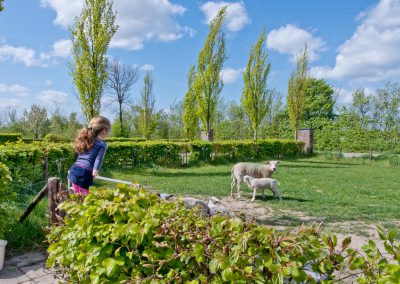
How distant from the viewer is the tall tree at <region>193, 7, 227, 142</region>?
23.2m

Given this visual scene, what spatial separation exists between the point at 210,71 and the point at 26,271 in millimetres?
20839

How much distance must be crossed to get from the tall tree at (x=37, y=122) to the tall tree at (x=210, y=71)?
69.7 feet

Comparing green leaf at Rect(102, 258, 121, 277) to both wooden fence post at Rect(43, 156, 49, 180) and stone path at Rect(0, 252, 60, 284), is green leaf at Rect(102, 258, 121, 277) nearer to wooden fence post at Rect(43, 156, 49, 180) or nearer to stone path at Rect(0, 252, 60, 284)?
stone path at Rect(0, 252, 60, 284)

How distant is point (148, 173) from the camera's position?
45.5 feet

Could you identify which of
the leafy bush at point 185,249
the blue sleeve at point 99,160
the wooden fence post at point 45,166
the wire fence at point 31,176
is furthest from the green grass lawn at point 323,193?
the leafy bush at point 185,249

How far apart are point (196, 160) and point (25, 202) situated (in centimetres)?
1161

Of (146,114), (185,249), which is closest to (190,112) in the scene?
(146,114)

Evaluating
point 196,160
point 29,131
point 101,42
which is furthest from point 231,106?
point 101,42

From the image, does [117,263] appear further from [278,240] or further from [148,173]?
[148,173]

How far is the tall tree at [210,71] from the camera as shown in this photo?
23172mm

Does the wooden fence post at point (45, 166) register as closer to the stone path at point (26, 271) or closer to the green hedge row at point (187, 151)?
the green hedge row at point (187, 151)

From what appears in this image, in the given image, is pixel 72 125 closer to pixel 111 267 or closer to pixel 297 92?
pixel 297 92

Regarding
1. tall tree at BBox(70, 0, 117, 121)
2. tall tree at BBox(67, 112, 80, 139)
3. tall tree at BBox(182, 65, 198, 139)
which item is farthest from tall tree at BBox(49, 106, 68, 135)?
tall tree at BBox(70, 0, 117, 121)

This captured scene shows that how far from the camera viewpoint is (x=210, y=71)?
76.1ft
